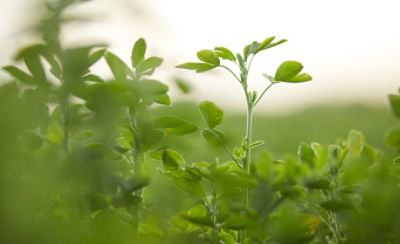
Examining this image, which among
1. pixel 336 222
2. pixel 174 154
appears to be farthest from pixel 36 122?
pixel 336 222

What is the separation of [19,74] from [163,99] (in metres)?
0.31

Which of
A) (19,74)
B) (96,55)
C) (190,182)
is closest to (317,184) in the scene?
(190,182)

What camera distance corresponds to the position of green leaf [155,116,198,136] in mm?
812

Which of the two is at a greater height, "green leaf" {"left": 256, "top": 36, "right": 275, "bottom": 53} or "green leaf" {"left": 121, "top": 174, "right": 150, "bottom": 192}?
"green leaf" {"left": 256, "top": 36, "right": 275, "bottom": 53}

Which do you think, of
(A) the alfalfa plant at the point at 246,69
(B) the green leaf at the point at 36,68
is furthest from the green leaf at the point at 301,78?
(B) the green leaf at the point at 36,68

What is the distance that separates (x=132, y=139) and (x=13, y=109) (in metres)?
0.24

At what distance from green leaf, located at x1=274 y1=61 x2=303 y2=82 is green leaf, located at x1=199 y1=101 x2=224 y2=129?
18 centimetres

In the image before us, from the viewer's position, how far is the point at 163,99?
0.90 metres

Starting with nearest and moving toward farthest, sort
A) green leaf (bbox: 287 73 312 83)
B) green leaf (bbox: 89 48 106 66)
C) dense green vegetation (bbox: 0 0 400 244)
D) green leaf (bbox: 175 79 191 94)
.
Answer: dense green vegetation (bbox: 0 0 400 244) → green leaf (bbox: 89 48 106 66) → green leaf (bbox: 175 79 191 94) → green leaf (bbox: 287 73 312 83)

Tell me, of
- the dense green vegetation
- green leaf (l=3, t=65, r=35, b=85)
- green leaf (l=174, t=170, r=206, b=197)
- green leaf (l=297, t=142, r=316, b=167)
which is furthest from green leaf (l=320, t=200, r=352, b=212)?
green leaf (l=3, t=65, r=35, b=85)

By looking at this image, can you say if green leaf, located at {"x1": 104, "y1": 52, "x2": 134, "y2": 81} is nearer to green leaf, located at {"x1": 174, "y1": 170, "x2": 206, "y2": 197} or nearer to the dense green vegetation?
the dense green vegetation

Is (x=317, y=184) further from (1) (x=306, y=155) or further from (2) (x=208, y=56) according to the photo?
(2) (x=208, y=56)

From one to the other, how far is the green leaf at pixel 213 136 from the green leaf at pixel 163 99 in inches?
4.3

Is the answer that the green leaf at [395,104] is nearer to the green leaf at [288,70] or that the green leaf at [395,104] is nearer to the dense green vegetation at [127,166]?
the dense green vegetation at [127,166]
